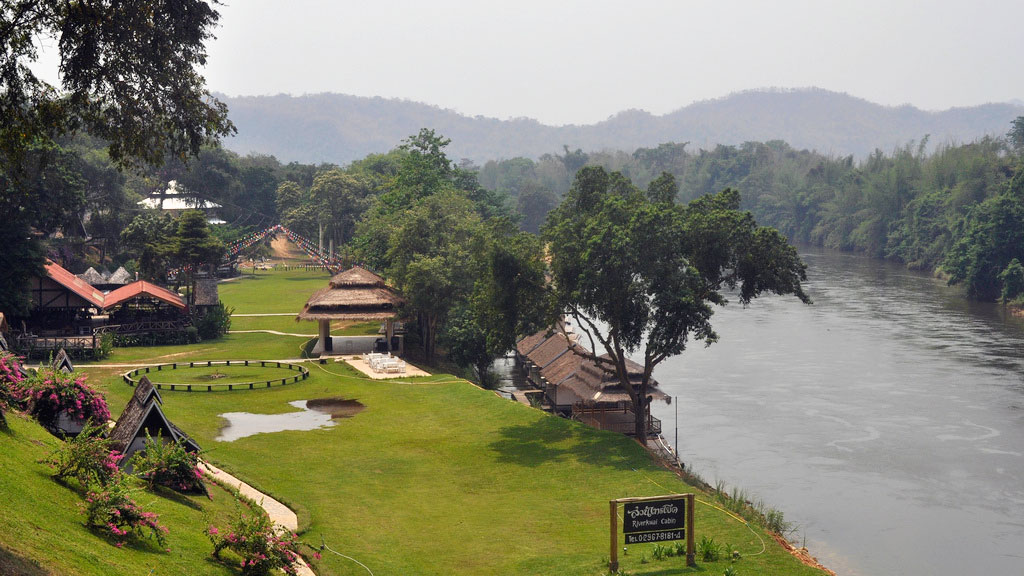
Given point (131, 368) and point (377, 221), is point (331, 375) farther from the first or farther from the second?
point (377, 221)

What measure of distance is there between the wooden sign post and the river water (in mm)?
12521

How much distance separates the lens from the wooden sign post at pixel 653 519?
24.4 meters

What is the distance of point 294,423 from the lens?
4369cm

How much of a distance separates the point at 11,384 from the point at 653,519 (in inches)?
781

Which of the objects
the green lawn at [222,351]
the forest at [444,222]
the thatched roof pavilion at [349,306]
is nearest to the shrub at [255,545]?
the forest at [444,222]

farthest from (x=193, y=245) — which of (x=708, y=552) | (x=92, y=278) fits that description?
(x=708, y=552)

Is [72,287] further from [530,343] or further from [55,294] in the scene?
[530,343]

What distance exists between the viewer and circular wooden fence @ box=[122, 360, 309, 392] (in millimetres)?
48969

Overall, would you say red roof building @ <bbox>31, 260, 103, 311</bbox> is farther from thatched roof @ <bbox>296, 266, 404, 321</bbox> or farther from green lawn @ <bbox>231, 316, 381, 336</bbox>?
thatched roof @ <bbox>296, 266, 404, 321</bbox>

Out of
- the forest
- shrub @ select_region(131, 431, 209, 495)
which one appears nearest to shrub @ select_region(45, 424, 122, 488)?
shrub @ select_region(131, 431, 209, 495)

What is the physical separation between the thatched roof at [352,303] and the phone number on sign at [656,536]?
4132 centimetres

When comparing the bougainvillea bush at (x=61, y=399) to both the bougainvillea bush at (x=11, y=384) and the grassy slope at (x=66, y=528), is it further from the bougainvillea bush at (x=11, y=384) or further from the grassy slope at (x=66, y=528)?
the grassy slope at (x=66, y=528)

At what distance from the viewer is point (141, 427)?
2852 cm

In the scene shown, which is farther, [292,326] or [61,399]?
[292,326]
